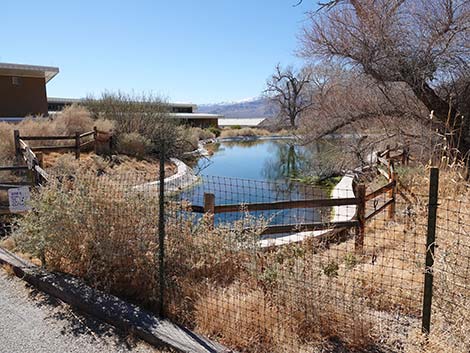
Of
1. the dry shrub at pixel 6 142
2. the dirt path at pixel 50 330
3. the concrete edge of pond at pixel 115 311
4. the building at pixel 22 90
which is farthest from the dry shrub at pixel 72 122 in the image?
the dirt path at pixel 50 330

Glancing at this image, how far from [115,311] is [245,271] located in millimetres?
1350

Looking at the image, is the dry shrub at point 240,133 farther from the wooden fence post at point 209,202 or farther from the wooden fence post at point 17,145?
the wooden fence post at point 209,202

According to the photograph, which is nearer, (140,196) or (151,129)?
(140,196)

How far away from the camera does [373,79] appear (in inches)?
425

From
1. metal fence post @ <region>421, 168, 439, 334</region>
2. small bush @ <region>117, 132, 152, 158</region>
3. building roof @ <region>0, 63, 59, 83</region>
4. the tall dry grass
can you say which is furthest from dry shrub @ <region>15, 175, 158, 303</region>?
building roof @ <region>0, 63, 59, 83</region>

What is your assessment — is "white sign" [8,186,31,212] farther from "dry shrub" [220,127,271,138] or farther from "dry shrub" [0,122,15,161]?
"dry shrub" [220,127,271,138]

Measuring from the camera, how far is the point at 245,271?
4074 mm

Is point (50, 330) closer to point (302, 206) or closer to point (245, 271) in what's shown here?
point (245, 271)

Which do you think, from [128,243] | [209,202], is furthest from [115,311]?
[209,202]

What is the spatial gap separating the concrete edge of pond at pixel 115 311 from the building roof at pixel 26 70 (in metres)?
19.9

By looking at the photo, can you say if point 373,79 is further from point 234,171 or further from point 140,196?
point 234,171

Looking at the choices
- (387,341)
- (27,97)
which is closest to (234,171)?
(27,97)

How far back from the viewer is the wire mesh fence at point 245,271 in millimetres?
3053

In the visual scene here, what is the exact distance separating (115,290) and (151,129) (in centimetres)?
2001
